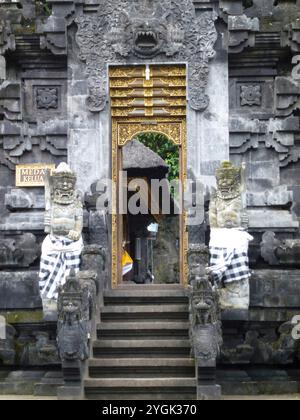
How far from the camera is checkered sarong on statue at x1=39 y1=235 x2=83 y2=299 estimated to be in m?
12.1

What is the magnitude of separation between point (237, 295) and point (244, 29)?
13.4ft

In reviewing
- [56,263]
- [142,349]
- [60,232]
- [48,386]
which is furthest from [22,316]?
[142,349]

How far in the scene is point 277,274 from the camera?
41.4 ft

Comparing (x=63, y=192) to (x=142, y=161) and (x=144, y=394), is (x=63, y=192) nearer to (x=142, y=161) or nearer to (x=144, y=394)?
(x=144, y=394)

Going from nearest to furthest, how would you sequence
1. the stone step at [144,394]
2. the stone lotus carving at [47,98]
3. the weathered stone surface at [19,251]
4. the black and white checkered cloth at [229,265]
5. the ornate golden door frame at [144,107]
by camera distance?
the stone step at [144,394] < the black and white checkered cloth at [229,265] < the weathered stone surface at [19,251] < the ornate golden door frame at [144,107] < the stone lotus carving at [47,98]

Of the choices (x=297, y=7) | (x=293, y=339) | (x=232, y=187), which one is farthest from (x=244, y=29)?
(x=293, y=339)

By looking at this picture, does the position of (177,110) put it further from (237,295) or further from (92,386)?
(92,386)

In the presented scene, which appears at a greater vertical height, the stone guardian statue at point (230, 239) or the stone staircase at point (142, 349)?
the stone guardian statue at point (230, 239)

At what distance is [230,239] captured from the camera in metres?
12.2

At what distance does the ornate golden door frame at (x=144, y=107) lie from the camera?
45.1 ft

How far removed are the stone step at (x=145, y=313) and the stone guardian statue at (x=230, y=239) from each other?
0.60 metres

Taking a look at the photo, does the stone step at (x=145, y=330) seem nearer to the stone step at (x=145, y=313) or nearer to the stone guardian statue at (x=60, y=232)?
the stone step at (x=145, y=313)

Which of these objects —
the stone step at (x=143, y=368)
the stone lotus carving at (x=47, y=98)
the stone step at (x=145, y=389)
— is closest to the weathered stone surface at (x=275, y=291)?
the stone step at (x=143, y=368)

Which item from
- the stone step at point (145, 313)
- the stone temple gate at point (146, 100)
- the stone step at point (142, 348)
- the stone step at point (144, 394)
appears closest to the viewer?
the stone step at point (144, 394)
